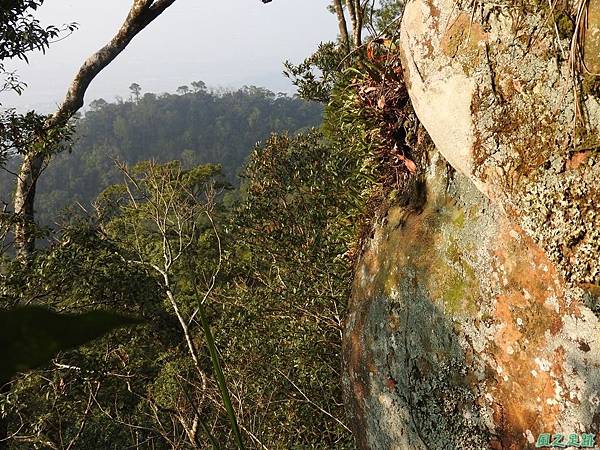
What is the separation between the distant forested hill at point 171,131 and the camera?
5816 cm

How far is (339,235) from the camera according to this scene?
4.32 metres

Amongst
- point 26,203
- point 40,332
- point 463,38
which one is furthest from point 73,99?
point 40,332

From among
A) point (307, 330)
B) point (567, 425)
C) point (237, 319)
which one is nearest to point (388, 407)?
point (567, 425)

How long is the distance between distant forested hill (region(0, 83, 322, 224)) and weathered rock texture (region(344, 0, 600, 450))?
50622 millimetres

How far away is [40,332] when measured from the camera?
0.87ft

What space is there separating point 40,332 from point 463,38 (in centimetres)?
255

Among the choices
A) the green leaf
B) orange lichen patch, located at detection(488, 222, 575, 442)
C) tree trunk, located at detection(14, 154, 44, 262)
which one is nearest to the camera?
the green leaf

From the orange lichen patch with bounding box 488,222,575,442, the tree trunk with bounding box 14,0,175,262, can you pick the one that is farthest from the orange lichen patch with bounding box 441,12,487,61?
the tree trunk with bounding box 14,0,175,262

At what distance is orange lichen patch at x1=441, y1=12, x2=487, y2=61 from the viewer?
234 centimetres

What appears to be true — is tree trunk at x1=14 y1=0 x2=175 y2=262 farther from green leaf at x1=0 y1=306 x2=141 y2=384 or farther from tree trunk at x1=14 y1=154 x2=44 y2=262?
green leaf at x1=0 y1=306 x2=141 y2=384

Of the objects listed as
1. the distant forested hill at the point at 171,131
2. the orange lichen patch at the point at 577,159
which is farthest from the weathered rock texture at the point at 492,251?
the distant forested hill at the point at 171,131

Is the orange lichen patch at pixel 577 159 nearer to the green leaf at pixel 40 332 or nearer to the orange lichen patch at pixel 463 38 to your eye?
the orange lichen patch at pixel 463 38

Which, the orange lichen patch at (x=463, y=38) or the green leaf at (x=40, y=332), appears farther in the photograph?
the orange lichen patch at (x=463, y=38)

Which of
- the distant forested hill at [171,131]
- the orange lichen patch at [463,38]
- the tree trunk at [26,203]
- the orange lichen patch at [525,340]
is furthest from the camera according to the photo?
the distant forested hill at [171,131]
